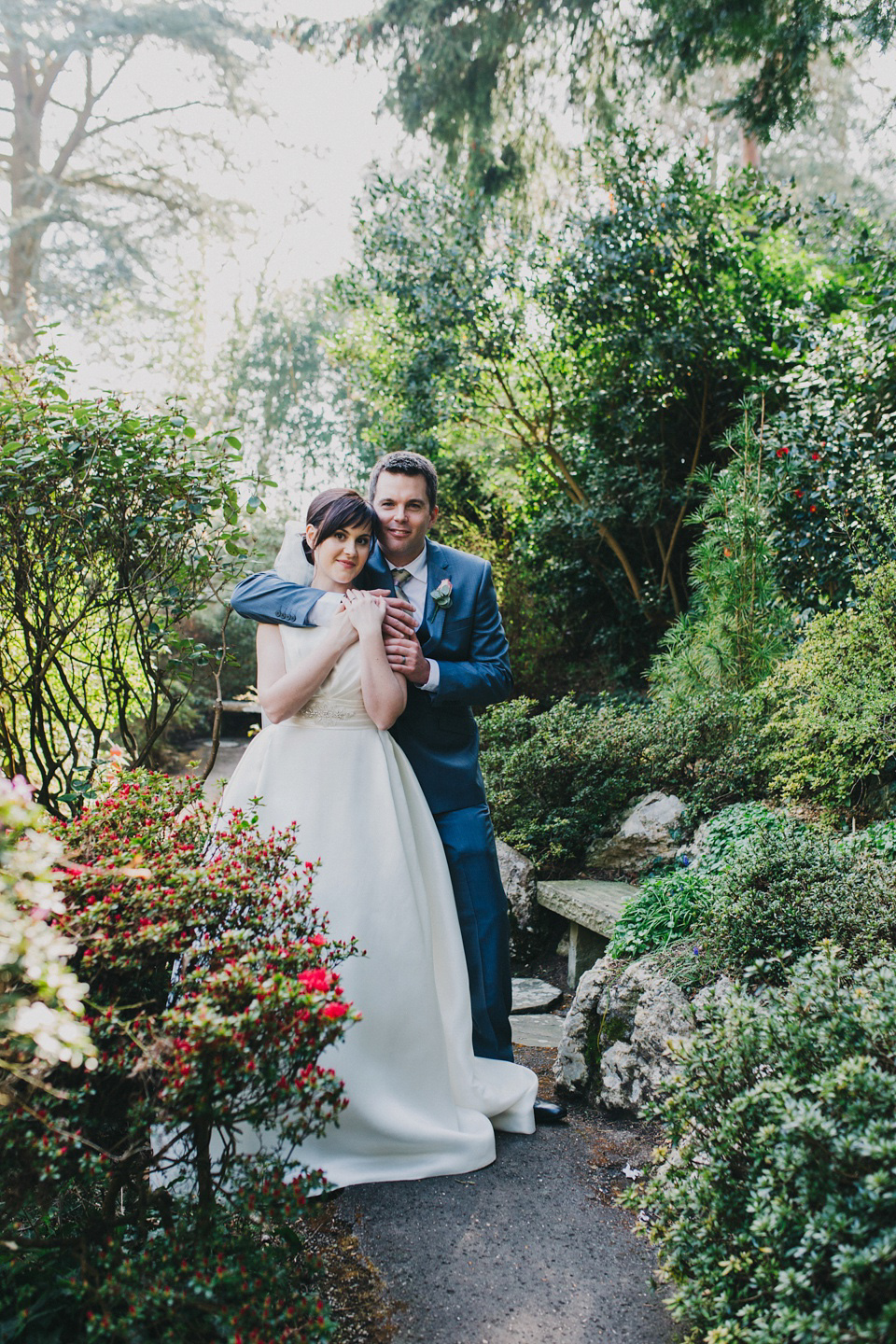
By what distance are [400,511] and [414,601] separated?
0.35 metres

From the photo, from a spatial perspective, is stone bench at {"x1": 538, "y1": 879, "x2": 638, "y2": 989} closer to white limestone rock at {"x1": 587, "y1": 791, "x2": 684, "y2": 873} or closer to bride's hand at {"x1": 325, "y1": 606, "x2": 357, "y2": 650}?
white limestone rock at {"x1": 587, "y1": 791, "x2": 684, "y2": 873}

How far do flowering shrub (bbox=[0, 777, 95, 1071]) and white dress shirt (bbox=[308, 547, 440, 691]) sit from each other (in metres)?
1.52

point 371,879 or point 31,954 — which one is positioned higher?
point 31,954

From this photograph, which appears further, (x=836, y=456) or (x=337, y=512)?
(x=836, y=456)

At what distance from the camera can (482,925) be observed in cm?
328

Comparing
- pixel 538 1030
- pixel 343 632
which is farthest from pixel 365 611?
pixel 538 1030

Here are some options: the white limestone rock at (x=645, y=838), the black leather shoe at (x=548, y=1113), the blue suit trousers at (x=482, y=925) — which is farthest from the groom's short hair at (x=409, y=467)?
the white limestone rock at (x=645, y=838)

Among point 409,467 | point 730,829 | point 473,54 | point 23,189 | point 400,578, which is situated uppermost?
point 23,189

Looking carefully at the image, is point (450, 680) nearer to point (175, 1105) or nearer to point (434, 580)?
point (434, 580)

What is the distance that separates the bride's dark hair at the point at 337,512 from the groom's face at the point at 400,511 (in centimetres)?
16

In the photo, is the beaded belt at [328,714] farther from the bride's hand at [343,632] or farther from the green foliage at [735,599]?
the green foliage at [735,599]

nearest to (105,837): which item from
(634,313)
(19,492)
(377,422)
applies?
(19,492)

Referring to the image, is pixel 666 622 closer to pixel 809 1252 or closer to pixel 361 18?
pixel 361 18

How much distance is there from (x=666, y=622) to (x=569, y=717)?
11.6ft
